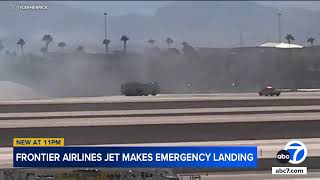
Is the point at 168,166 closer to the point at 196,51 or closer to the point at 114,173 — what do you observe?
the point at 114,173

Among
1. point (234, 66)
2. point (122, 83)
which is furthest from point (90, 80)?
point (234, 66)

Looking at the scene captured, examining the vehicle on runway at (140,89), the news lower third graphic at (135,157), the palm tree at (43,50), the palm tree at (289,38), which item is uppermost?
the palm tree at (43,50)

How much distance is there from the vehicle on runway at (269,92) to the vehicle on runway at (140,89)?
46.9 feet

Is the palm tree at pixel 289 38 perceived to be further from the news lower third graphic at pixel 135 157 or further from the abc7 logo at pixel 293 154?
the news lower third graphic at pixel 135 157

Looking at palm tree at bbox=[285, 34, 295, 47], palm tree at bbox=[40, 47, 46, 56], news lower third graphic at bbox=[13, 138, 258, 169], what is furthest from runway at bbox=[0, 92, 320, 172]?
palm tree at bbox=[40, 47, 46, 56]

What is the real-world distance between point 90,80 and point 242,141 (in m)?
30.2

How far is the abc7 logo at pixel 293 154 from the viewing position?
Answer: 1184 cm

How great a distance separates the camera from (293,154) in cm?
1184

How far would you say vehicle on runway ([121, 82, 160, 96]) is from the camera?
41.1m

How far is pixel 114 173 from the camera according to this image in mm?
10086

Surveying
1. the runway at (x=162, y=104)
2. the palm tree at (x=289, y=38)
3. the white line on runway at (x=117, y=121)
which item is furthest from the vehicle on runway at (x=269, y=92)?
the white line on runway at (x=117, y=121)

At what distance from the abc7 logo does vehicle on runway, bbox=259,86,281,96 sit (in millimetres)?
14780

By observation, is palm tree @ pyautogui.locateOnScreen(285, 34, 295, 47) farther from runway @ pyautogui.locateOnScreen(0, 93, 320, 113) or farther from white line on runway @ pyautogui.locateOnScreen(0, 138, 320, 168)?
white line on runway @ pyautogui.locateOnScreen(0, 138, 320, 168)
